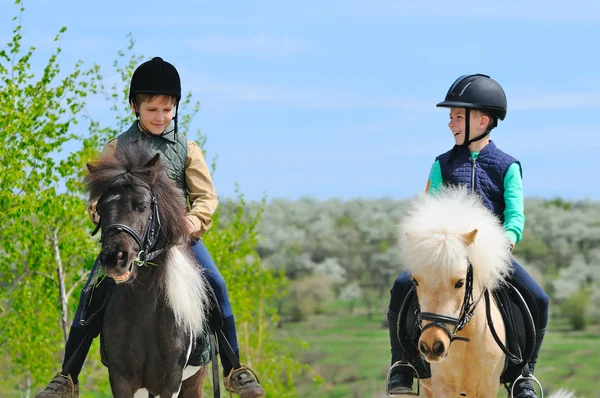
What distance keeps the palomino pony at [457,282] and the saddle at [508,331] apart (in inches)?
3.1

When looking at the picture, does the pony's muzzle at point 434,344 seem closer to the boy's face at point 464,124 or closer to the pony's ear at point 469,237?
the pony's ear at point 469,237

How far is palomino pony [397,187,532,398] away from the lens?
19.7ft

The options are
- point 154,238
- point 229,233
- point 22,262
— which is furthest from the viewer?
point 229,233

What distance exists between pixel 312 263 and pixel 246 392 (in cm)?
9103

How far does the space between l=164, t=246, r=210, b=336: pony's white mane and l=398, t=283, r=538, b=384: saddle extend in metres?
1.73

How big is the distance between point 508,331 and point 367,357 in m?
82.8

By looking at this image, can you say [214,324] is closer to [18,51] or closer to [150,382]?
[150,382]

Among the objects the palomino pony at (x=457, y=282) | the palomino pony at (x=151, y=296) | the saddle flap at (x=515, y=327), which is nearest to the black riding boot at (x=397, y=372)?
the palomino pony at (x=457, y=282)

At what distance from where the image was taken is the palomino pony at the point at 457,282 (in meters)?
6.01

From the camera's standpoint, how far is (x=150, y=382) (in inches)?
247

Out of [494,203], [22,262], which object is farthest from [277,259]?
[494,203]

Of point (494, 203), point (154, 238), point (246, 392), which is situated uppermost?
point (494, 203)

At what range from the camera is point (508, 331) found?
6902 mm

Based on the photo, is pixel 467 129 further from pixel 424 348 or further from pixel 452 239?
pixel 424 348
